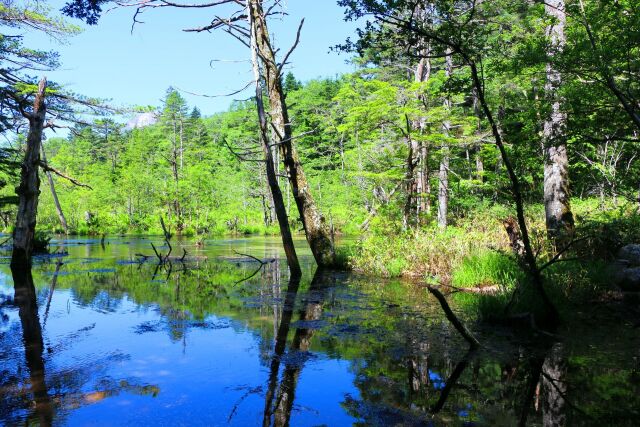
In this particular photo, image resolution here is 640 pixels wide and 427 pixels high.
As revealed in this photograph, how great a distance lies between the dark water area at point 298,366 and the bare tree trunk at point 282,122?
487cm

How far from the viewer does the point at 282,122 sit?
13.0 metres

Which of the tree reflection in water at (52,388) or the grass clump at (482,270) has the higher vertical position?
the grass clump at (482,270)

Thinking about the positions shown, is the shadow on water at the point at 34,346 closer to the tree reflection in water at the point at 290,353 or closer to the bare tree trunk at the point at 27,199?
the tree reflection in water at the point at 290,353

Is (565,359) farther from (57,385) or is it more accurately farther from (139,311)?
(139,311)

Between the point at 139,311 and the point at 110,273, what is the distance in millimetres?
5729

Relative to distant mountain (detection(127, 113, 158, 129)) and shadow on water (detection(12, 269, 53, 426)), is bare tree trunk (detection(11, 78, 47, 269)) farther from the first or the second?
distant mountain (detection(127, 113, 158, 129))

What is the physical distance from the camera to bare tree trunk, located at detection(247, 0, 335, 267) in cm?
1285

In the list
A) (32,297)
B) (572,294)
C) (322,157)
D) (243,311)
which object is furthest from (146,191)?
(572,294)

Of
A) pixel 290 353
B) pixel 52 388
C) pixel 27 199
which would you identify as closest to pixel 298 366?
pixel 290 353

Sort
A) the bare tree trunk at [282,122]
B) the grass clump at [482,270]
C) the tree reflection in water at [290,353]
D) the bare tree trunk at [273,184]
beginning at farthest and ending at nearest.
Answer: the bare tree trunk at [282,122]
the bare tree trunk at [273,184]
the grass clump at [482,270]
the tree reflection in water at [290,353]

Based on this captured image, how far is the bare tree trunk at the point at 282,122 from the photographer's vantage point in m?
12.9

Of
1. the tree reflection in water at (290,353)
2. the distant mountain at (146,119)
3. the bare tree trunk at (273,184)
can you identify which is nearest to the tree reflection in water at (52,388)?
the tree reflection in water at (290,353)

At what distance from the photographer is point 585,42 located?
707 cm

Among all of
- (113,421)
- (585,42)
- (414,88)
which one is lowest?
(113,421)
